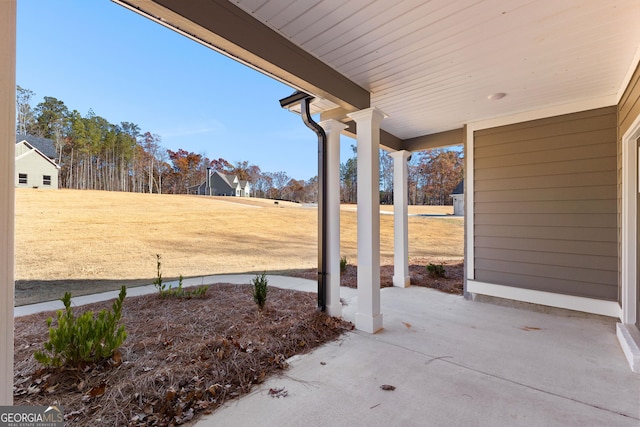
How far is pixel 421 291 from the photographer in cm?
444

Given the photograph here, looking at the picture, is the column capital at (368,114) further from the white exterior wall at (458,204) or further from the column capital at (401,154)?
the white exterior wall at (458,204)

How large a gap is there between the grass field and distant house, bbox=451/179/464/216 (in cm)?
319

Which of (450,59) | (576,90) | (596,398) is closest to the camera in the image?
(596,398)

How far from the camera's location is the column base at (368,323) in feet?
9.37

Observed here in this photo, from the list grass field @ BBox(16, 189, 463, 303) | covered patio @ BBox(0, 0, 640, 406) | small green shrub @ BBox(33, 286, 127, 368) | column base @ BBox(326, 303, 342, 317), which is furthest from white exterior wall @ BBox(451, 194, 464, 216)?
small green shrub @ BBox(33, 286, 127, 368)

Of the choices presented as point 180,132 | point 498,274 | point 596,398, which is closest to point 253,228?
point 180,132

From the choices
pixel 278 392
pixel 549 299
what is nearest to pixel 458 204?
pixel 549 299

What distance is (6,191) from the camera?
926 millimetres

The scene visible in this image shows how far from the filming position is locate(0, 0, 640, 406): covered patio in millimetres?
1729

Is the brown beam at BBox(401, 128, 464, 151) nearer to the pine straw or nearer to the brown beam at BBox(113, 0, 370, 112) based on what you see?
the brown beam at BBox(113, 0, 370, 112)

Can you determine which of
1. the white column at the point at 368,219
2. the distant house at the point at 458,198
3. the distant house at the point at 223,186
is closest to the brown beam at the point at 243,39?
the white column at the point at 368,219

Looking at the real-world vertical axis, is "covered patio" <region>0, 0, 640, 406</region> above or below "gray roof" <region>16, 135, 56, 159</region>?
below

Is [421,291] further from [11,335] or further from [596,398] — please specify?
[11,335]

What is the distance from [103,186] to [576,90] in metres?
11.8
